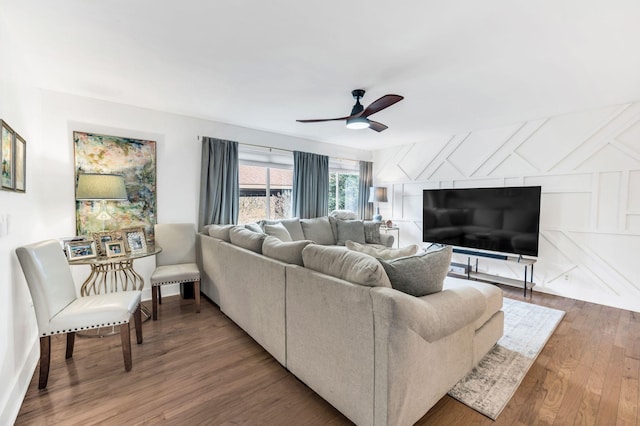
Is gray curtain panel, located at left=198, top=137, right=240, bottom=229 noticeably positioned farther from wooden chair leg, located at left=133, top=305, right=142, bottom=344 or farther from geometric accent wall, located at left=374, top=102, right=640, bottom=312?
geometric accent wall, located at left=374, top=102, right=640, bottom=312

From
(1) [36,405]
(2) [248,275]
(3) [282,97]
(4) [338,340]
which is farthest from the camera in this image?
(3) [282,97]

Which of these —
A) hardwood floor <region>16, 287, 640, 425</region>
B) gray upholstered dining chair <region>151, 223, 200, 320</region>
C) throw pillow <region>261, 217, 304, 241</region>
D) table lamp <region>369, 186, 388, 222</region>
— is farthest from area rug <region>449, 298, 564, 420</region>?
throw pillow <region>261, 217, 304, 241</region>

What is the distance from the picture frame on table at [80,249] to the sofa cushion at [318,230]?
2859 mm

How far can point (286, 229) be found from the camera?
4.45 metres

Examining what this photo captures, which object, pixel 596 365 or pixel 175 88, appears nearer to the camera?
pixel 596 365

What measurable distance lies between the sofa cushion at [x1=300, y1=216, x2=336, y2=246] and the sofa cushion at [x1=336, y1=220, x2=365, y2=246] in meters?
0.17

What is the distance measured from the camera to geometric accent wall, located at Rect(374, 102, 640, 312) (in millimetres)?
3256

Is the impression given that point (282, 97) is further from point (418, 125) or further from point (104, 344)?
point (104, 344)

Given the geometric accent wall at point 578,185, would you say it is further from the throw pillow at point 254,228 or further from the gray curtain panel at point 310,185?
the throw pillow at point 254,228

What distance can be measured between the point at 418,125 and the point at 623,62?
218 centimetres

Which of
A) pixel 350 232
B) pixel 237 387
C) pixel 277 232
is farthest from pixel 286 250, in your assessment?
pixel 350 232

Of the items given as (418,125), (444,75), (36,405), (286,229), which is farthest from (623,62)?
(36,405)

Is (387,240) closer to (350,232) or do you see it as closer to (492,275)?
(350,232)

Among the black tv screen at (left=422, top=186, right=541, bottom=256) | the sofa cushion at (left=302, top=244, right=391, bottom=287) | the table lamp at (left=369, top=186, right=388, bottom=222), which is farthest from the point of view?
the table lamp at (left=369, top=186, right=388, bottom=222)
